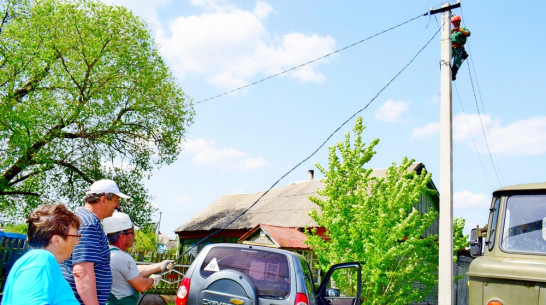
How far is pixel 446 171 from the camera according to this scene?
952 cm

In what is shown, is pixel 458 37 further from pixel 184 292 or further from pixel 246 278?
pixel 184 292

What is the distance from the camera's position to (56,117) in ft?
78.7

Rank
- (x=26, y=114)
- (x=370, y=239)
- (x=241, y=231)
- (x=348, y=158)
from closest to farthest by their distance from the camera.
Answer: (x=370, y=239)
(x=348, y=158)
(x=26, y=114)
(x=241, y=231)

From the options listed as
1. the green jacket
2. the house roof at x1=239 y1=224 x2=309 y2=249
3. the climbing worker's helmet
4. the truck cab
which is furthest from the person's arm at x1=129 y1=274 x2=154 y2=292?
the house roof at x1=239 y1=224 x2=309 y2=249

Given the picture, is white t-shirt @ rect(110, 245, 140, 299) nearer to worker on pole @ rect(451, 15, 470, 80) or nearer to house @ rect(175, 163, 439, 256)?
worker on pole @ rect(451, 15, 470, 80)

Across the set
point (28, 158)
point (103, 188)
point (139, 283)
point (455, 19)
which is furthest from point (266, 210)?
point (103, 188)

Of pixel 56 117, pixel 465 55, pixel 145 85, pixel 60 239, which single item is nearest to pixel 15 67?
pixel 56 117

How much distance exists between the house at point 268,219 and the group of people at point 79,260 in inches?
608

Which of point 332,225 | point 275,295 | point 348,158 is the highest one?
point 348,158

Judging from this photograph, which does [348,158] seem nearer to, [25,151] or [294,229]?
[294,229]

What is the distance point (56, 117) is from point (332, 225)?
50.7ft

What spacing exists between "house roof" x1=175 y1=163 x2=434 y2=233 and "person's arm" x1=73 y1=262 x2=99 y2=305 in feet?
63.4

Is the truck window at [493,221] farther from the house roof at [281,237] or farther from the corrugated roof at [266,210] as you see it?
the corrugated roof at [266,210]

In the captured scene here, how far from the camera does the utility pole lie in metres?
8.91
